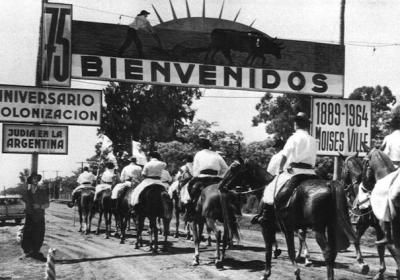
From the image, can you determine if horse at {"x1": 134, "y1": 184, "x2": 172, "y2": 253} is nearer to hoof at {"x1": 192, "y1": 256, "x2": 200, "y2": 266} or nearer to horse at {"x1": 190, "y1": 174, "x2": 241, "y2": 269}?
horse at {"x1": 190, "y1": 174, "x2": 241, "y2": 269}

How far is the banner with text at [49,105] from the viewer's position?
14.1m

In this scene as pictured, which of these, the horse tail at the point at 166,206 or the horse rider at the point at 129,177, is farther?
the horse rider at the point at 129,177

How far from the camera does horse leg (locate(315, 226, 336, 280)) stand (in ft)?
28.5

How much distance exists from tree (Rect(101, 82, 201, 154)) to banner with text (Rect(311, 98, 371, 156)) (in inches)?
1261

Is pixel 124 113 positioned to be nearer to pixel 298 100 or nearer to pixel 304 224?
pixel 298 100

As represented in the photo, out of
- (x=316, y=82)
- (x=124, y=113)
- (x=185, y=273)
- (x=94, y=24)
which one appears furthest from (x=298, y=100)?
(x=185, y=273)

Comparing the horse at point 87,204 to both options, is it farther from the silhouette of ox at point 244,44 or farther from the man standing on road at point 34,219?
the silhouette of ox at point 244,44

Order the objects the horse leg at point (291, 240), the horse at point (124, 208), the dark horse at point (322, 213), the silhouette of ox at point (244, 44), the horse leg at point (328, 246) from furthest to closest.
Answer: the horse at point (124, 208) < the silhouette of ox at point (244, 44) < the horse leg at point (291, 240) < the dark horse at point (322, 213) < the horse leg at point (328, 246)

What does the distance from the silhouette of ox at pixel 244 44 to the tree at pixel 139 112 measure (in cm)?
3171

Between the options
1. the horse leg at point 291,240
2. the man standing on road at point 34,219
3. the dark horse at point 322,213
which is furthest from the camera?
the man standing on road at point 34,219

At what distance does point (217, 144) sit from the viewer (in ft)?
143

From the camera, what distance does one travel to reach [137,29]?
53.5ft

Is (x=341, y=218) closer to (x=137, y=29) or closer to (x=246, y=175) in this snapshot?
(x=246, y=175)

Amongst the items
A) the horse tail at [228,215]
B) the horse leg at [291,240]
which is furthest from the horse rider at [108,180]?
the horse leg at [291,240]
